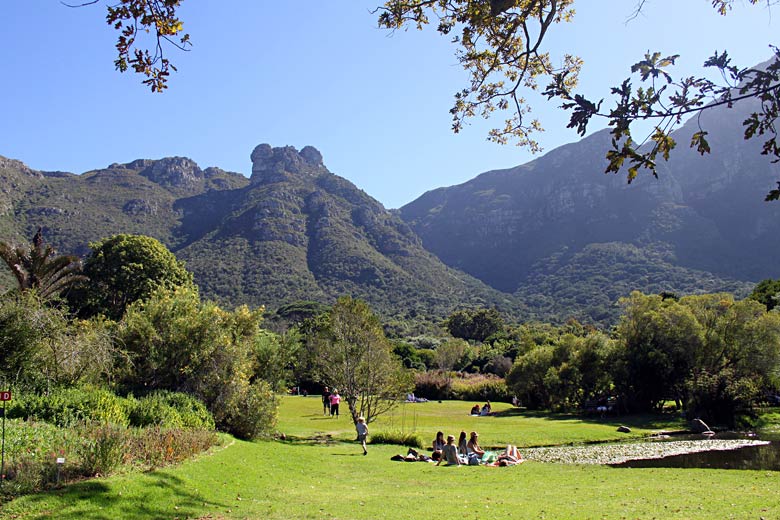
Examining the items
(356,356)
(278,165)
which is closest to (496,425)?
(356,356)

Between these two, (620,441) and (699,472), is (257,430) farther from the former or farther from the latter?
(620,441)

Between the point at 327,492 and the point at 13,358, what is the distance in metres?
10.5

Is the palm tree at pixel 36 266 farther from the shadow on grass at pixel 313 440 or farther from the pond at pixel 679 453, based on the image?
the pond at pixel 679 453

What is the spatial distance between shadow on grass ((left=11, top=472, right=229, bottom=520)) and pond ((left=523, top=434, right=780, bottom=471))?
556 inches

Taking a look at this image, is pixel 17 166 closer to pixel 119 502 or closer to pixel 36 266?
pixel 36 266

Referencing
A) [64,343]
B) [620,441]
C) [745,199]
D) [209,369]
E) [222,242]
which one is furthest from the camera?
[745,199]

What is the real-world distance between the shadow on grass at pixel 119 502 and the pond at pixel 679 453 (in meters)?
14.1

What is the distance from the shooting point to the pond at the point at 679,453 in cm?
1888

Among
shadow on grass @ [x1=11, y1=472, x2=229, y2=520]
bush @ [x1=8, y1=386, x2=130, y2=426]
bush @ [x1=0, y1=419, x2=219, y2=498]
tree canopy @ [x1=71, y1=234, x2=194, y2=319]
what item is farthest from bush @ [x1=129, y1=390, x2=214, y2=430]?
tree canopy @ [x1=71, y1=234, x2=194, y2=319]

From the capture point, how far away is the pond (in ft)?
61.9

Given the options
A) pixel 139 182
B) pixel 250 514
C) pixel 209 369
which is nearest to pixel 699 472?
pixel 250 514

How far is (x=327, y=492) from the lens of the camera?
40.2ft

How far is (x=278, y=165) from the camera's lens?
16475 centimetres

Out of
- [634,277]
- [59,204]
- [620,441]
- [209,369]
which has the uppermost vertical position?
[59,204]
